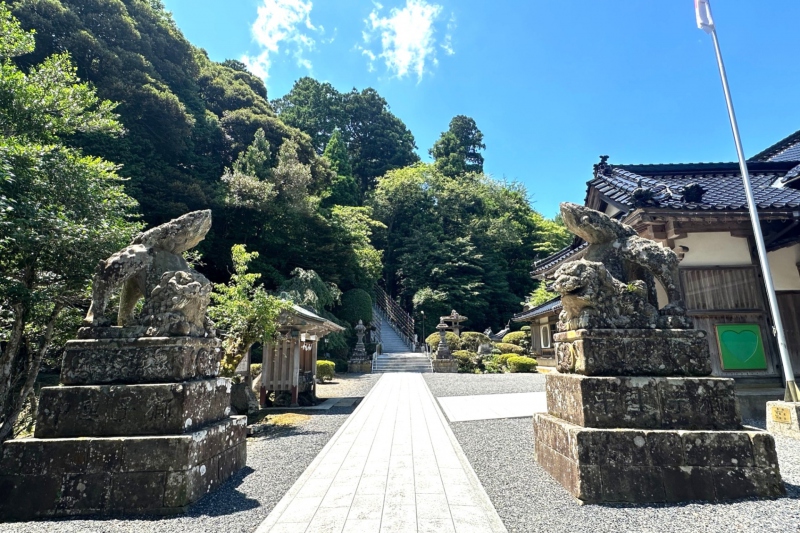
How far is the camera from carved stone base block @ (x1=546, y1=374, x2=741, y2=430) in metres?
3.10

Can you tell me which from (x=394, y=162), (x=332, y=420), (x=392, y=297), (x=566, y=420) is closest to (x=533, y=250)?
(x=392, y=297)

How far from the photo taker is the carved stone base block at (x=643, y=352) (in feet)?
10.8

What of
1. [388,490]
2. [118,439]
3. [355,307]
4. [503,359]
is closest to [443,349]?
[503,359]

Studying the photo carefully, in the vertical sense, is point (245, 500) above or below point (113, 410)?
below

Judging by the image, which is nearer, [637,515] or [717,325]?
[637,515]

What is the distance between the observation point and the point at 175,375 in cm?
326

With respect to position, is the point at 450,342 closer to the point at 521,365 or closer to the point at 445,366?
the point at 445,366

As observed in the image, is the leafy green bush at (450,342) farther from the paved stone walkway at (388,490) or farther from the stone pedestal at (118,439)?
the stone pedestal at (118,439)

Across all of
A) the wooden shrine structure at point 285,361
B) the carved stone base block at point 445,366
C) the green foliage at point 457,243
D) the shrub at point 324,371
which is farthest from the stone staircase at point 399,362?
the wooden shrine structure at point 285,361

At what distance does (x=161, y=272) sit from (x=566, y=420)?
4410 millimetres

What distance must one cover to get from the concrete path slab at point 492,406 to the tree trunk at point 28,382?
7390 millimetres

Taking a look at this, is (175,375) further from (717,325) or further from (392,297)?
(392,297)

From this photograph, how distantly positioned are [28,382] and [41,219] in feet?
9.49

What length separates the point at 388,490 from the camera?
343 centimetres
